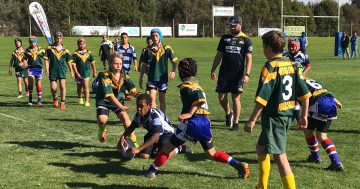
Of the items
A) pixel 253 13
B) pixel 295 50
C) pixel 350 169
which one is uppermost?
pixel 253 13

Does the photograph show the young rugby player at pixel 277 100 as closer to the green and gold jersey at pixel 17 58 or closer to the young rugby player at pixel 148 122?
the young rugby player at pixel 148 122

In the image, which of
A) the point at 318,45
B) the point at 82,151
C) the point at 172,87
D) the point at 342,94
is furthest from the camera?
the point at 318,45

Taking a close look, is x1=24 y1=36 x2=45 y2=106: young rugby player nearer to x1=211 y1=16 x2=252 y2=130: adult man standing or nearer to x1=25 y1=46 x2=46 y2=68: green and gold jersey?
x1=25 y1=46 x2=46 y2=68: green and gold jersey

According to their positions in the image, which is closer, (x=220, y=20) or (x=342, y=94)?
(x=342, y=94)

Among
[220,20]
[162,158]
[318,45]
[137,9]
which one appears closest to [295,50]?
[162,158]

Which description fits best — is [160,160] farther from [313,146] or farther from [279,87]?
[313,146]

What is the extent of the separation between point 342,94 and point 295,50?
721 centimetres

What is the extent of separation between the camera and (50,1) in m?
64.1

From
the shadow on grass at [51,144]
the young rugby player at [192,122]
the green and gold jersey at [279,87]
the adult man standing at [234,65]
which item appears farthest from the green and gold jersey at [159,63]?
the green and gold jersey at [279,87]

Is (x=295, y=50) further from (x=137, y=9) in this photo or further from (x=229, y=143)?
(x=137, y=9)

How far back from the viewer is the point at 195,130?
223 inches

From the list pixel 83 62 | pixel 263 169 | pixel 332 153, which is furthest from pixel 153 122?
pixel 83 62

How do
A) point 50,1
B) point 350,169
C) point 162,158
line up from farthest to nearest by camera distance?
point 50,1 → point 350,169 → point 162,158

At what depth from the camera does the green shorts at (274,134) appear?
488cm
